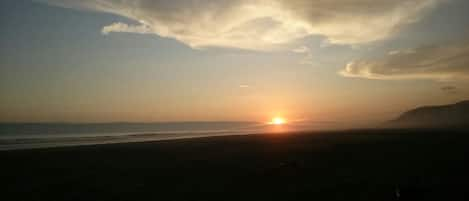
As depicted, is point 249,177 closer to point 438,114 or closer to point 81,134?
point 81,134

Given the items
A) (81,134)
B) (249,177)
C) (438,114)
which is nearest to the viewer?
(249,177)

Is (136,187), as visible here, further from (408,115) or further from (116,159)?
(408,115)

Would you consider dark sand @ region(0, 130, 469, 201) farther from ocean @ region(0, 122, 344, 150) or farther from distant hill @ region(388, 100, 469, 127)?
distant hill @ region(388, 100, 469, 127)

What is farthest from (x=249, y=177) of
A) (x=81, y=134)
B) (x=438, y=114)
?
(x=438, y=114)

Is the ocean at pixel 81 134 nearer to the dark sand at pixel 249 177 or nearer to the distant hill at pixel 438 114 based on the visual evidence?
the dark sand at pixel 249 177

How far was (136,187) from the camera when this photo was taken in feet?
45.2

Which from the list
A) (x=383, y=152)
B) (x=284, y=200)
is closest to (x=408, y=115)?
(x=383, y=152)

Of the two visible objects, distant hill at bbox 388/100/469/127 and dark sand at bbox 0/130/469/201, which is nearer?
dark sand at bbox 0/130/469/201

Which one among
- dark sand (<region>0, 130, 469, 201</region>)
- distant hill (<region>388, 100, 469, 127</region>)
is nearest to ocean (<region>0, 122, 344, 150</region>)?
dark sand (<region>0, 130, 469, 201</region>)

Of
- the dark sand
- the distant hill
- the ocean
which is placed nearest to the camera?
the dark sand

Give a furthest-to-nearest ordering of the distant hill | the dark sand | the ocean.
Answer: the distant hill < the ocean < the dark sand

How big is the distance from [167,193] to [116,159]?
10.7m

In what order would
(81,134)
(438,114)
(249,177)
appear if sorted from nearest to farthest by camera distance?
(249,177), (81,134), (438,114)

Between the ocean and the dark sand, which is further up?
the ocean
